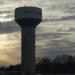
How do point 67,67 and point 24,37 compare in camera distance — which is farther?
point 67,67

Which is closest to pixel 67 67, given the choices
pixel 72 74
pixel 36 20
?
pixel 72 74

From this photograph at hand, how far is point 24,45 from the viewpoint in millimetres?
148000

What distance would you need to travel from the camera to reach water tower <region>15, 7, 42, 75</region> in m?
146

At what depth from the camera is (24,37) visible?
489 ft

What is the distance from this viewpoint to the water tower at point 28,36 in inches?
5765

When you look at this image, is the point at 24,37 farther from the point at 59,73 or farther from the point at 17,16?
the point at 59,73

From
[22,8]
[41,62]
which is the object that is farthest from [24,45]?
[41,62]

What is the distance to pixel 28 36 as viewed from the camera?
148 meters

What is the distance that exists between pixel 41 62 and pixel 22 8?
47.7 m

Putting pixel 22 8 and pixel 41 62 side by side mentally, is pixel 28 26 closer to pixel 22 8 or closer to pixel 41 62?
pixel 22 8

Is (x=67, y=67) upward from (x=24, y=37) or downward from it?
downward

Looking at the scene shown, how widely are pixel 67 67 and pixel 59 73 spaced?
5.14 meters

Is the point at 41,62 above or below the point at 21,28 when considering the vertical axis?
below

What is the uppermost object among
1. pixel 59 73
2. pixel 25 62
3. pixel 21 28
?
pixel 21 28
